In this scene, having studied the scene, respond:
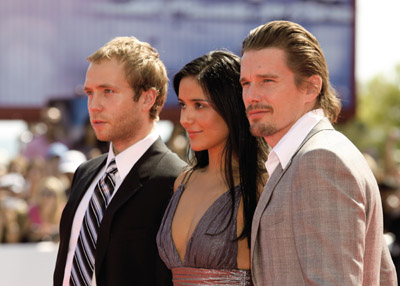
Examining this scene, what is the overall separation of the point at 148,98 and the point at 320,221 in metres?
1.37

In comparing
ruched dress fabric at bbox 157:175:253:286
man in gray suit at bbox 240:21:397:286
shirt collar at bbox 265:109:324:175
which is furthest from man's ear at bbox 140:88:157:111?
shirt collar at bbox 265:109:324:175

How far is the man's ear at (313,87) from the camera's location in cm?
257

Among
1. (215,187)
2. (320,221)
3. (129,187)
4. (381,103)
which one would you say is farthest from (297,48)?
(381,103)

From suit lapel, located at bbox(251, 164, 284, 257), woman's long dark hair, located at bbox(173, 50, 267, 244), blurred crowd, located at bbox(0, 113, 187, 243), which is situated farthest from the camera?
blurred crowd, located at bbox(0, 113, 187, 243)

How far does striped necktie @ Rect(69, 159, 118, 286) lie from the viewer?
10.5 feet

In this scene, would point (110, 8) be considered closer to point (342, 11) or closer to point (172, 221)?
point (342, 11)

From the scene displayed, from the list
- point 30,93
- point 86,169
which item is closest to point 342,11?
point 30,93

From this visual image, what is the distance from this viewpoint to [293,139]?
2521mm

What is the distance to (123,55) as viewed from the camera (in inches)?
133

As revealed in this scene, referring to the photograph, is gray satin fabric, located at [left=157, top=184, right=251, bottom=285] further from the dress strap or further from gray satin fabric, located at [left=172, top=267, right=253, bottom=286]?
the dress strap

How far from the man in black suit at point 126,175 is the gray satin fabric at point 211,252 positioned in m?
0.16

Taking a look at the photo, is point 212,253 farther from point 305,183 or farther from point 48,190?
point 48,190

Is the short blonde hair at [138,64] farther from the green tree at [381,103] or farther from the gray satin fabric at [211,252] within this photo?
the green tree at [381,103]

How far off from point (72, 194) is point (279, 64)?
139 cm
